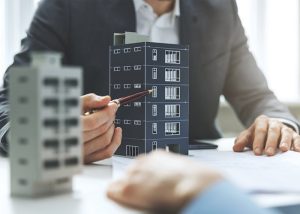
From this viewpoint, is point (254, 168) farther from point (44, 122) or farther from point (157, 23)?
point (157, 23)

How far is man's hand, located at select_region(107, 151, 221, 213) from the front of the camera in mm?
459

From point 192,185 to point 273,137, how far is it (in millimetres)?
673

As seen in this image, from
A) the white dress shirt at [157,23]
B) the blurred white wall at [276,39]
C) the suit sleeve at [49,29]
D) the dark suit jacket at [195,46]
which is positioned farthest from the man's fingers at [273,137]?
the blurred white wall at [276,39]

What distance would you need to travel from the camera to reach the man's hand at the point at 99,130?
2.79 feet

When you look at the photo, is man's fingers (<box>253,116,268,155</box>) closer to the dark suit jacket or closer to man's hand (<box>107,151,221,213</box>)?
the dark suit jacket

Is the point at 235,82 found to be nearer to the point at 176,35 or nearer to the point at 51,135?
the point at 176,35

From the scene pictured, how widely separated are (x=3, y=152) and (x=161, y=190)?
686 mm

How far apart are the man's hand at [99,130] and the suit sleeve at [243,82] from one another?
0.72m

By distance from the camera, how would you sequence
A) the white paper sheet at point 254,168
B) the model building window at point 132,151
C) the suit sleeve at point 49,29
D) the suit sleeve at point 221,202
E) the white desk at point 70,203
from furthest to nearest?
the suit sleeve at point 49,29 → the model building window at point 132,151 → the white paper sheet at point 254,168 → the white desk at point 70,203 → the suit sleeve at point 221,202

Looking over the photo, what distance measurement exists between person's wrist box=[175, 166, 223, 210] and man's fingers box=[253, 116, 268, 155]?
60 centimetres

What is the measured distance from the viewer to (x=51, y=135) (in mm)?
536

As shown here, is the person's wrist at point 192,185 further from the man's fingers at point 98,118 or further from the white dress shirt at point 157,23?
the white dress shirt at point 157,23

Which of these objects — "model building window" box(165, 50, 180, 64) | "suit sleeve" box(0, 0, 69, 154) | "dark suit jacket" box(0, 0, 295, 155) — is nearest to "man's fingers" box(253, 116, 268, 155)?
"dark suit jacket" box(0, 0, 295, 155)

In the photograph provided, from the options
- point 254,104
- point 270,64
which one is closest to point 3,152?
point 254,104
